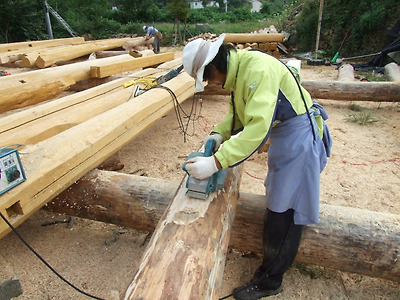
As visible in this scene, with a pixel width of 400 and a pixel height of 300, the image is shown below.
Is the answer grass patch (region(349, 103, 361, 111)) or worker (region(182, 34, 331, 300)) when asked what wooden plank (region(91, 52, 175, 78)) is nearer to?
worker (region(182, 34, 331, 300))

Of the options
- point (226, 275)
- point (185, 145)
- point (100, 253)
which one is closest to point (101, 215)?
point (100, 253)

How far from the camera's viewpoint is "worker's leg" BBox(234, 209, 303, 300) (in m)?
2.16

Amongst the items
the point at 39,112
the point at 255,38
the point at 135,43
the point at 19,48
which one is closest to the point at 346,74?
the point at 255,38

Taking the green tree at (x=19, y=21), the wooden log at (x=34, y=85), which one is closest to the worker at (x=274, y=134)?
the wooden log at (x=34, y=85)

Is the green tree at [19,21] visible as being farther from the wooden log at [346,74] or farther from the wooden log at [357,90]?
the wooden log at [357,90]

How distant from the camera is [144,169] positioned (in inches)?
164

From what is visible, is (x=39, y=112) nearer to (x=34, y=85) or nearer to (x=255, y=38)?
(x=34, y=85)

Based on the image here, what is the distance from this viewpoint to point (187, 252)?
5.35 feet

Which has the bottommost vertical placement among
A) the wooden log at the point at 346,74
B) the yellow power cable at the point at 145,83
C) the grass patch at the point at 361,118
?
the grass patch at the point at 361,118

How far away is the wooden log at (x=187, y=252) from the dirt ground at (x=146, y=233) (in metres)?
0.60

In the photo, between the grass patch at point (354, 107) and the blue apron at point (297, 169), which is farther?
the grass patch at point (354, 107)

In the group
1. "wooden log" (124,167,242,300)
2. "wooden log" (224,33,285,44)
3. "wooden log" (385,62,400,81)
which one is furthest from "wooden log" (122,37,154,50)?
"wooden log" (124,167,242,300)

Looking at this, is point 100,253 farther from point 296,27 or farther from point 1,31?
point 1,31

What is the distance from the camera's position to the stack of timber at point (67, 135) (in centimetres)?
220
